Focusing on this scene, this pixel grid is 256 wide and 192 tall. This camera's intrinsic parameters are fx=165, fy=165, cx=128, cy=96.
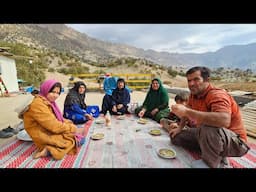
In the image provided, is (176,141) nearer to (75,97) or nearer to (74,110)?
(74,110)

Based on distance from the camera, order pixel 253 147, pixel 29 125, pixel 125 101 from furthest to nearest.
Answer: pixel 125 101, pixel 253 147, pixel 29 125

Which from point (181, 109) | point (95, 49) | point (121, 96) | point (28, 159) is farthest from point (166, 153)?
point (95, 49)

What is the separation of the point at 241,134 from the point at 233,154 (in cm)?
24

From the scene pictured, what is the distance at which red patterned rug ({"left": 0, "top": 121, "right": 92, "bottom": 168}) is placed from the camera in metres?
1.90

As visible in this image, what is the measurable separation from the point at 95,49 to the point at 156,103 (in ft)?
259

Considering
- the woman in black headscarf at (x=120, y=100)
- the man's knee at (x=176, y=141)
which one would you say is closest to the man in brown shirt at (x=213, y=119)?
the man's knee at (x=176, y=141)

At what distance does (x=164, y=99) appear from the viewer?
365 centimetres

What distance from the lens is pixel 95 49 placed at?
77875 millimetres

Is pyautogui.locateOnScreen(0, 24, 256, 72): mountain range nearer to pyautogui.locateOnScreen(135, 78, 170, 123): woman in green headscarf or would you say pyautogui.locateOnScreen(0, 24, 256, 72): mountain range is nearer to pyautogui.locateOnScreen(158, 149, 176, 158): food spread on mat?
pyautogui.locateOnScreen(135, 78, 170, 123): woman in green headscarf

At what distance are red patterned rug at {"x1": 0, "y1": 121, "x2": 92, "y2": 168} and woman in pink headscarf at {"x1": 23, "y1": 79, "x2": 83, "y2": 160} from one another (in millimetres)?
69

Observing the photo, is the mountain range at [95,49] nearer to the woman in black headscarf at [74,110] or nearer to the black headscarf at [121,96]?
the woman in black headscarf at [74,110]
